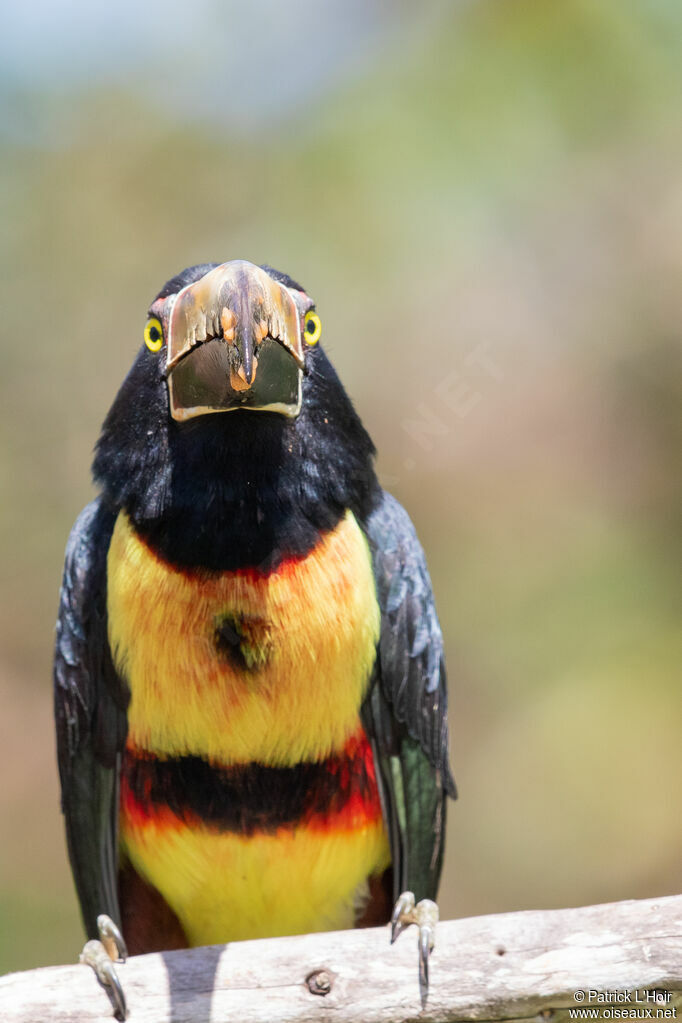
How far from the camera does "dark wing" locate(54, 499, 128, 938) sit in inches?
149

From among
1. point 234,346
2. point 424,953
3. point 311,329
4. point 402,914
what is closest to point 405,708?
point 402,914

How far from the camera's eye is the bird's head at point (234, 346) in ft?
10.2

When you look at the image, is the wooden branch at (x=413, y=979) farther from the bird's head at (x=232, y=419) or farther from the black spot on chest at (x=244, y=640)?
the bird's head at (x=232, y=419)

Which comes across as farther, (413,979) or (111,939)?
(111,939)

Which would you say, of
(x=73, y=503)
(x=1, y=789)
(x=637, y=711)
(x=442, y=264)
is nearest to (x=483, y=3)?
(x=442, y=264)

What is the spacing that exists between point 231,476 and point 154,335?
551mm

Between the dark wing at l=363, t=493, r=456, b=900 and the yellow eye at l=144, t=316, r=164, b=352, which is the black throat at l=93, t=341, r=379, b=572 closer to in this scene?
the yellow eye at l=144, t=316, r=164, b=352

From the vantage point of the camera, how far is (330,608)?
139 inches

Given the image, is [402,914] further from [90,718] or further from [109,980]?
[90,718]

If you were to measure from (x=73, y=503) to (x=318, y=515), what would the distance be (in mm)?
4442

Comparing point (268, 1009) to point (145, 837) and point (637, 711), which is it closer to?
point (145, 837)

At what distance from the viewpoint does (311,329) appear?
3594 mm

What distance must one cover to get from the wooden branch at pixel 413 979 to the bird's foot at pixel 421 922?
0.08 ft

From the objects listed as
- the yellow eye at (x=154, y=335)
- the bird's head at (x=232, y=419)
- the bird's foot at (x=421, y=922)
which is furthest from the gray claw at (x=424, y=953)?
the yellow eye at (x=154, y=335)
